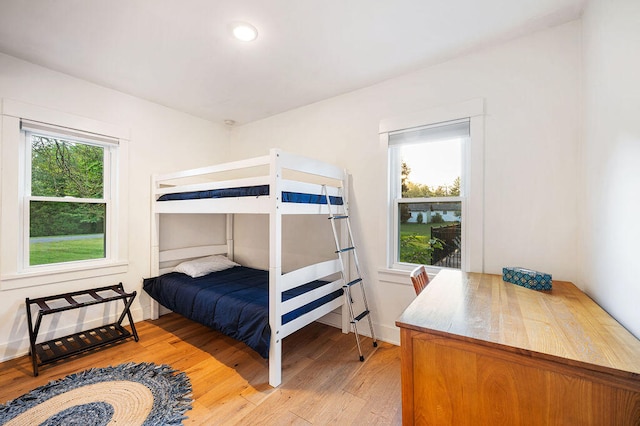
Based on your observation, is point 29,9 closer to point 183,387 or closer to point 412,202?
point 183,387

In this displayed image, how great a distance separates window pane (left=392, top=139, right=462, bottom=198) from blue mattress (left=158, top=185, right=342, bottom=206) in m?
0.71

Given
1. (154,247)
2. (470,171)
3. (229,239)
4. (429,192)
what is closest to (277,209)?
(429,192)

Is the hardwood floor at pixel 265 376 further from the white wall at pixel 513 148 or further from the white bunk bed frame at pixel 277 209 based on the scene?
the white wall at pixel 513 148

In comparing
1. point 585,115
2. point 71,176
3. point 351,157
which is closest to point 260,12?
point 351,157

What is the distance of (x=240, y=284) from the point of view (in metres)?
2.67

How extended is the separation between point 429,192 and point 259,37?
1.90 metres

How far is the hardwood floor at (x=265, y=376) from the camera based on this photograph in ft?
5.27

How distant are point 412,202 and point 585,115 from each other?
1.27 metres

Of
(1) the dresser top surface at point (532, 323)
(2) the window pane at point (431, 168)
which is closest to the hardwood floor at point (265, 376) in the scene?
(1) the dresser top surface at point (532, 323)

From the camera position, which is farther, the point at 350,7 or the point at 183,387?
the point at 183,387

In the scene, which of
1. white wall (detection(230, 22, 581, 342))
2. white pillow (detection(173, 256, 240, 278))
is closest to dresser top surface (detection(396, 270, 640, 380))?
white wall (detection(230, 22, 581, 342))

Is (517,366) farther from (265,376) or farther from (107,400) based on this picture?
(107,400)

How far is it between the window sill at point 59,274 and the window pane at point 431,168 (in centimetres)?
311

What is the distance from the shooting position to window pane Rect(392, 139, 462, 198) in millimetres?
2279
